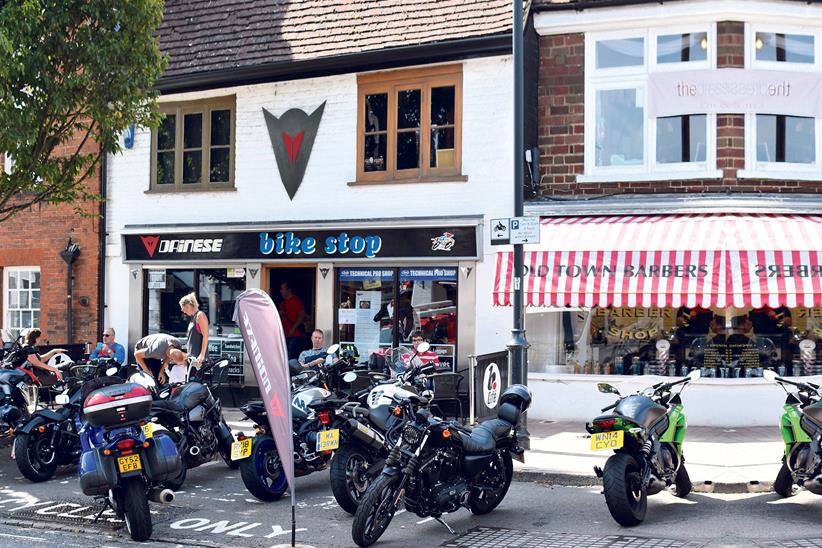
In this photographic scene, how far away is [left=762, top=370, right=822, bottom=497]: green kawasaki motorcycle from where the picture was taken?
8297 mm

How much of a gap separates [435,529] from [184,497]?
286 centimetres

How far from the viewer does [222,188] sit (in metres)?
16.7

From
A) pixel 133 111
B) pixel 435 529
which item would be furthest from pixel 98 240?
pixel 435 529

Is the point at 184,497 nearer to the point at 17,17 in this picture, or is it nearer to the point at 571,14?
the point at 17,17

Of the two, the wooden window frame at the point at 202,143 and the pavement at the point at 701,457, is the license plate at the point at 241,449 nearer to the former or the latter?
the pavement at the point at 701,457

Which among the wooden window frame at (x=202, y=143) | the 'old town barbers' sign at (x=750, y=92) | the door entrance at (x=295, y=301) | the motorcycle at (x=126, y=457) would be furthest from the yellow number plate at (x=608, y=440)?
the wooden window frame at (x=202, y=143)

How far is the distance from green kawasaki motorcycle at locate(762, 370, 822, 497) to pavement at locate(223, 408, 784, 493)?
95 centimetres

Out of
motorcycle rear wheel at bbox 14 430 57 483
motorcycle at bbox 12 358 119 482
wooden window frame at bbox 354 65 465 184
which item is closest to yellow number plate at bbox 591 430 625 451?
motorcycle at bbox 12 358 119 482

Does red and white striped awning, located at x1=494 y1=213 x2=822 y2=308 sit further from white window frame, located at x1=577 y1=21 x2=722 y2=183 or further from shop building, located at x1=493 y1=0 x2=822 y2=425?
white window frame, located at x1=577 y1=21 x2=722 y2=183

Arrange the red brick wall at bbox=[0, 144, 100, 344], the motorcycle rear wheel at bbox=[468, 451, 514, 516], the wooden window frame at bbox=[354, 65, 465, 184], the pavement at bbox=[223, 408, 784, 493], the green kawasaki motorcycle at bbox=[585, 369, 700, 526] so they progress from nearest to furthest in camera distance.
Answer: the green kawasaki motorcycle at bbox=[585, 369, 700, 526]
the motorcycle rear wheel at bbox=[468, 451, 514, 516]
the pavement at bbox=[223, 408, 784, 493]
the wooden window frame at bbox=[354, 65, 465, 184]
the red brick wall at bbox=[0, 144, 100, 344]

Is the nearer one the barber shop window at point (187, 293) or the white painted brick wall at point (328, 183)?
the white painted brick wall at point (328, 183)

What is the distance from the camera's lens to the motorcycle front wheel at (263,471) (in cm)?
934

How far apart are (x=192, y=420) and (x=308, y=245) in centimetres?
594

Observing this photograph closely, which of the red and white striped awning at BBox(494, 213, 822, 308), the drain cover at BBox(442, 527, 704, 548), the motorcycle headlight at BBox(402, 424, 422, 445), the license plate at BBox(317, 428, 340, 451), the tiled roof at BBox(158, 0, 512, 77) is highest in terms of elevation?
the tiled roof at BBox(158, 0, 512, 77)
